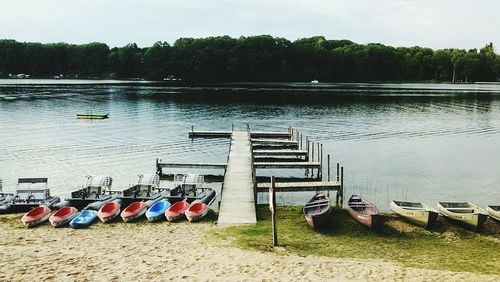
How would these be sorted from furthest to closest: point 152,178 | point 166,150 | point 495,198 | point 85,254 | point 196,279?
point 166,150 → point 495,198 → point 152,178 → point 85,254 → point 196,279

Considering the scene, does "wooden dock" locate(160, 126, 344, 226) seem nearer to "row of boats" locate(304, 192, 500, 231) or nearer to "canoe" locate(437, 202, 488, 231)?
"row of boats" locate(304, 192, 500, 231)

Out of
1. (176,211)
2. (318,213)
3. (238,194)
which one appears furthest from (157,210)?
(318,213)

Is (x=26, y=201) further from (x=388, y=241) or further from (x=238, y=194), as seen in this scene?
(x=388, y=241)

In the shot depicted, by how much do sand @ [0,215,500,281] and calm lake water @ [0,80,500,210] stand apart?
451 inches

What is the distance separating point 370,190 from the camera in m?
34.3

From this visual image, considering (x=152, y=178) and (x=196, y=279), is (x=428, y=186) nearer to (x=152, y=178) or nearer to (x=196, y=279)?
(x=152, y=178)

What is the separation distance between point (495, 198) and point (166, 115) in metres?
58.8

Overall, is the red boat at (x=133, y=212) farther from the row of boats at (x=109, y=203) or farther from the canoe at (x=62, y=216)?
the canoe at (x=62, y=216)

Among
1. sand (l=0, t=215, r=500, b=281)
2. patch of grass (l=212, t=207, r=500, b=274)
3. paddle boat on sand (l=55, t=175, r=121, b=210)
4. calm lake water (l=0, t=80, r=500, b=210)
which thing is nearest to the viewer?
sand (l=0, t=215, r=500, b=281)

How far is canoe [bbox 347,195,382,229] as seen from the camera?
24.0m

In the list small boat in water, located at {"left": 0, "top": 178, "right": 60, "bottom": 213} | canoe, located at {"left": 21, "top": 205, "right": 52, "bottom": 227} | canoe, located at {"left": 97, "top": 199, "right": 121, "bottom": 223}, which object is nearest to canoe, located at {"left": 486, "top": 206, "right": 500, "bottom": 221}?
canoe, located at {"left": 97, "top": 199, "right": 121, "bottom": 223}

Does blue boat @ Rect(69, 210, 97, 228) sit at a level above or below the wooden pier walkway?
below

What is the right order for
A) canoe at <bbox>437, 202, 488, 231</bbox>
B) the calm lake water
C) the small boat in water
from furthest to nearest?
the calm lake water < the small boat in water < canoe at <bbox>437, 202, 488, 231</bbox>

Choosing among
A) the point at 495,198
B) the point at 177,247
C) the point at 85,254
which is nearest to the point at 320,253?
the point at 177,247
